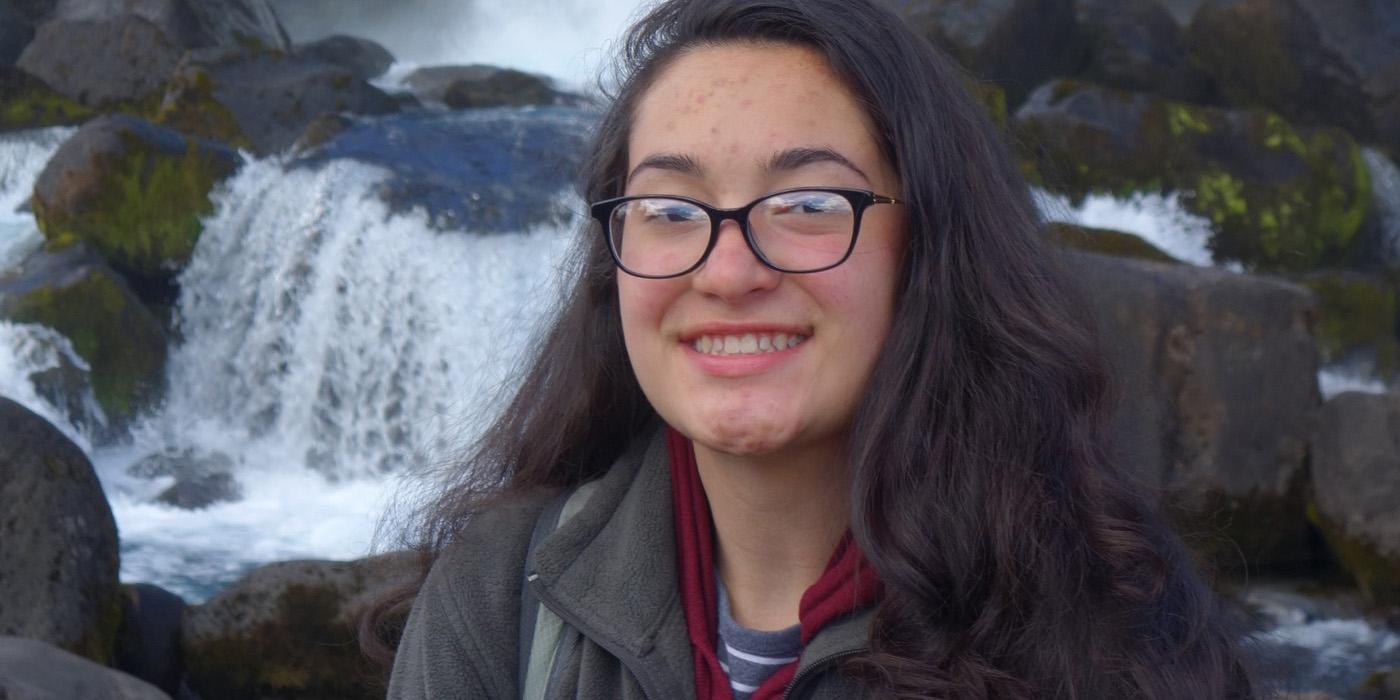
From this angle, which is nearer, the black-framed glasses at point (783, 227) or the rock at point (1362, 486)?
the black-framed glasses at point (783, 227)

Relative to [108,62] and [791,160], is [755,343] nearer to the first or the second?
[791,160]

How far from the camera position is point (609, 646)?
182 cm

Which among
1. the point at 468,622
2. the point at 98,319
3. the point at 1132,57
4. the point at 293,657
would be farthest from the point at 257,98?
the point at 468,622

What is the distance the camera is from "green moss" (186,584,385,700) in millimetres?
5492

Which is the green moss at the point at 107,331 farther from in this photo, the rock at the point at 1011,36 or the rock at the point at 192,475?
the rock at the point at 1011,36

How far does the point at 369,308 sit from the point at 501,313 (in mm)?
873

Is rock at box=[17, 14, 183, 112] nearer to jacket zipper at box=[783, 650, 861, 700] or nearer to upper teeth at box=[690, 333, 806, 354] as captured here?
upper teeth at box=[690, 333, 806, 354]

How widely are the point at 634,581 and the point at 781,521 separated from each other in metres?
0.20

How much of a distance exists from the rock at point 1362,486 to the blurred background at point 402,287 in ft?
0.05

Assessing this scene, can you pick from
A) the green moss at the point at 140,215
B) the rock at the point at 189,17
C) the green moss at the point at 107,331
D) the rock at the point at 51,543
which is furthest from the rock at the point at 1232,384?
the rock at the point at 189,17

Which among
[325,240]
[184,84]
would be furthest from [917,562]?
[184,84]

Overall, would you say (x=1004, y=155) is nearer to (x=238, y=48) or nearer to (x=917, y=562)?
(x=917, y=562)

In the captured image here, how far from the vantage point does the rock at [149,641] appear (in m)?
5.62

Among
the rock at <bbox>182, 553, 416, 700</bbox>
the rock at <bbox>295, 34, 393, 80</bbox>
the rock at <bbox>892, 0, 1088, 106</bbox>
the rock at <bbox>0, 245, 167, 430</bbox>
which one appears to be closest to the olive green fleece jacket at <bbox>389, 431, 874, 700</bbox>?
the rock at <bbox>182, 553, 416, 700</bbox>
